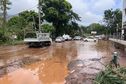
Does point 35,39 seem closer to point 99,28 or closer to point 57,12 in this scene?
point 57,12

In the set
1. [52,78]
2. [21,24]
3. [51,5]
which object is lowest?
[52,78]

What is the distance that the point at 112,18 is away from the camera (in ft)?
317

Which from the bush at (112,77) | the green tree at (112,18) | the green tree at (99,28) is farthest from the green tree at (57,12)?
the bush at (112,77)

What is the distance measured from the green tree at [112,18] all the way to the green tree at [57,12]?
20237 millimetres

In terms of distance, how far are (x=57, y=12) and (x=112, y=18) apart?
30387 mm

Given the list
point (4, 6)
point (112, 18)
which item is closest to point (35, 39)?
point (4, 6)

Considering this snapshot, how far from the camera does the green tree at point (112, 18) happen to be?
304 ft

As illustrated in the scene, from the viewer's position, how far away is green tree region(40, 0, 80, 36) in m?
72.1

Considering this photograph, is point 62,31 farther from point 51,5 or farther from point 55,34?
point 51,5

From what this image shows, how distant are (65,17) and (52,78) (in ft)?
195

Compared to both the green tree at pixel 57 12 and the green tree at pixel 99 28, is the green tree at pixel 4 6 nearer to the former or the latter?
the green tree at pixel 57 12

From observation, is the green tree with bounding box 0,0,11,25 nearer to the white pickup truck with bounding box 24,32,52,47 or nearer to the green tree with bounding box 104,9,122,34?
the white pickup truck with bounding box 24,32,52,47

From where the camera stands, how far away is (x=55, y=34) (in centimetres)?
7675

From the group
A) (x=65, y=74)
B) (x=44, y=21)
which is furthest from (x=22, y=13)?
(x=65, y=74)
